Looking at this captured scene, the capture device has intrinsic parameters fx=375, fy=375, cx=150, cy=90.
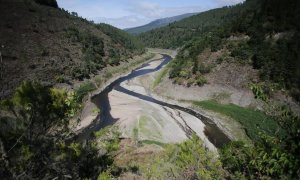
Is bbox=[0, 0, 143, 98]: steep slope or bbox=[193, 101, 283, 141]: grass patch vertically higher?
bbox=[0, 0, 143, 98]: steep slope

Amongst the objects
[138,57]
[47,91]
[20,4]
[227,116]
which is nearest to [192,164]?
[47,91]

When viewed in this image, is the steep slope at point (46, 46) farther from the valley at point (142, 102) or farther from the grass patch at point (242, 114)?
the grass patch at point (242, 114)

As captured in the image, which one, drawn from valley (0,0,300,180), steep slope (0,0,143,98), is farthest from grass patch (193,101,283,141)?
steep slope (0,0,143,98)

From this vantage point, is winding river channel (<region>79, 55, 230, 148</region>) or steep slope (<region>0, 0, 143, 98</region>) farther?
steep slope (<region>0, 0, 143, 98</region>)

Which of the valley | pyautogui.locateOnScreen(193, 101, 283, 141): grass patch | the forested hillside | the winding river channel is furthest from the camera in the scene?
the forested hillside

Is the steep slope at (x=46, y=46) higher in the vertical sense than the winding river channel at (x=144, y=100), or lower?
higher

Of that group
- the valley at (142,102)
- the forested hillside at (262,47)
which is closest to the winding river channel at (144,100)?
the valley at (142,102)

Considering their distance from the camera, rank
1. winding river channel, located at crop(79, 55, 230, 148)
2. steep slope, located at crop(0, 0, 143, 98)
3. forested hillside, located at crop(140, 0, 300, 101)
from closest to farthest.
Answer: winding river channel, located at crop(79, 55, 230, 148) → forested hillside, located at crop(140, 0, 300, 101) → steep slope, located at crop(0, 0, 143, 98)

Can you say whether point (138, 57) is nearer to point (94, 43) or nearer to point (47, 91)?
point (94, 43)

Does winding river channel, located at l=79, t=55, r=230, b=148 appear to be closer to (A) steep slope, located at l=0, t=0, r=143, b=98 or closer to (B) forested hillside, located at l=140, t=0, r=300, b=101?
(A) steep slope, located at l=0, t=0, r=143, b=98
